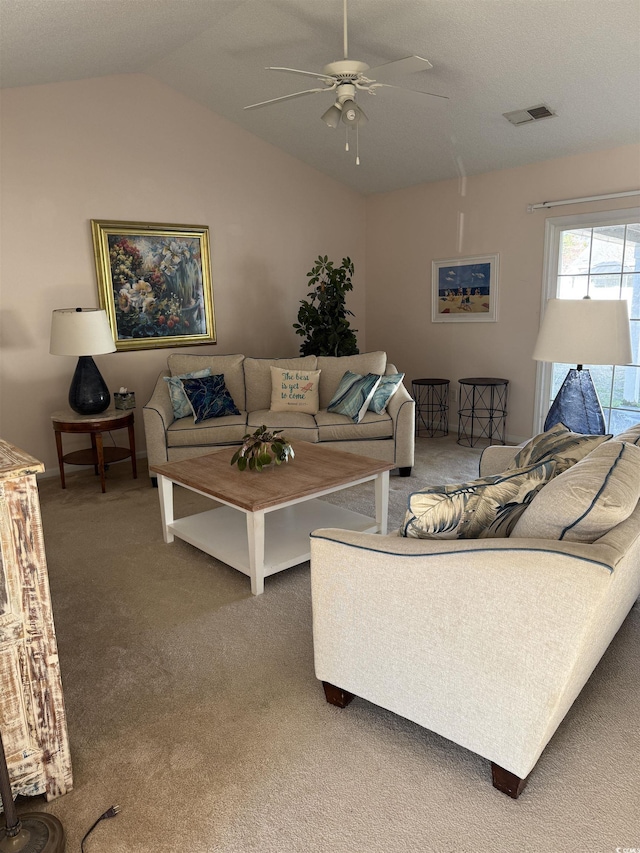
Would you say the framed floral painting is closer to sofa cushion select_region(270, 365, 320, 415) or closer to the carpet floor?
sofa cushion select_region(270, 365, 320, 415)

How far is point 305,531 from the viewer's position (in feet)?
10.6

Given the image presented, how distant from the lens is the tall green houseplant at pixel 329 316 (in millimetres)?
5586

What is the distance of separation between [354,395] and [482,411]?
5.78 feet

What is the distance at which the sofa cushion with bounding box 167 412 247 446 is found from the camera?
446 cm

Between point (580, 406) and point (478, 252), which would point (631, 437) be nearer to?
point (580, 406)

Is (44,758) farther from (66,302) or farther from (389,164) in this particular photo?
(389,164)

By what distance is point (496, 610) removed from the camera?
154 centimetres

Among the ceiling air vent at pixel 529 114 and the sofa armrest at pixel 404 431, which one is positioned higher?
the ceiling air vent at pixel 529 114

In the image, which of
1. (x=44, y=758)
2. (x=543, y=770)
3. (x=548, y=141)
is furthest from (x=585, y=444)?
(x=548, y=141)

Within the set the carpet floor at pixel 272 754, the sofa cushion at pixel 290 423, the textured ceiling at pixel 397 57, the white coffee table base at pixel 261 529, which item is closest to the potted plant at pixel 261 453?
the white coffee table base at pixel 261 529

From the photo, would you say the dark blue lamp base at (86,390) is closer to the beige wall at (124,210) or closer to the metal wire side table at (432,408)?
the beige wall at (124,210)

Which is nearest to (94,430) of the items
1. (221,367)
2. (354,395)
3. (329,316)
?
(221,367)

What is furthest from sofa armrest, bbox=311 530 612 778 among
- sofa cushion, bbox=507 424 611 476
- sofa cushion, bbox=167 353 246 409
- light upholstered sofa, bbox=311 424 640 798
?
sofa cushion, bbox=167 353 246 409

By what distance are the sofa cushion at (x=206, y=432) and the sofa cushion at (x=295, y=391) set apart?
1.32ft
